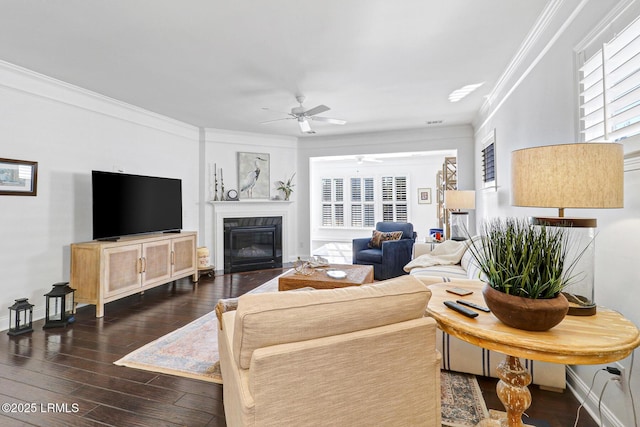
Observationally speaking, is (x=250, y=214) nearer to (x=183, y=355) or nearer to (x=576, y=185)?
(x=183, y=355)

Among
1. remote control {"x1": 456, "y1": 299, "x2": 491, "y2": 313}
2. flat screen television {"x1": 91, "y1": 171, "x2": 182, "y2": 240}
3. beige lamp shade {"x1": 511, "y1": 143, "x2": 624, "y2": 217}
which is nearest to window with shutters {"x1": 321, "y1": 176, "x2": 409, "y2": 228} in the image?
flat screen television {"x1": 91, "y1": 171, "x2": 182, "y2": 240}

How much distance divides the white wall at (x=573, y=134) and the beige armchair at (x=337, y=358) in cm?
105

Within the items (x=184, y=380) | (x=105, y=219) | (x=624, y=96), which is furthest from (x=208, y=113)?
(x=624, y=96)

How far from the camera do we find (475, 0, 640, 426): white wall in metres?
1.45

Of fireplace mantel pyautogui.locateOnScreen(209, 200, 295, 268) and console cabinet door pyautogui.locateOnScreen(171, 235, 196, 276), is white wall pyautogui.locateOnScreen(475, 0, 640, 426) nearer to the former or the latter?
fireplace mantel pyautogui.locateOnScreen(209, 200, 295, 268)

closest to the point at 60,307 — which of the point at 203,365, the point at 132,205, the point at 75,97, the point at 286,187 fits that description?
the point at 132,205

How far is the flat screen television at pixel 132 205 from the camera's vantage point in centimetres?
354

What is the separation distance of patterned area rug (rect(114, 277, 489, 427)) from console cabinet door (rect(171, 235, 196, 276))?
5.17 ft

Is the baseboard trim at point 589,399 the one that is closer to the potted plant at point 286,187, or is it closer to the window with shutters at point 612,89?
the window with shutters at point 612,89

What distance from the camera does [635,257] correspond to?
4.62ft

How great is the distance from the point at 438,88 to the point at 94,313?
5.05 meters

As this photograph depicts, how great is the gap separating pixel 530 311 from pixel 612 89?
1.35 metres

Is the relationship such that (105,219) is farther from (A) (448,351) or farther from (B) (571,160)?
(B) (571,160)

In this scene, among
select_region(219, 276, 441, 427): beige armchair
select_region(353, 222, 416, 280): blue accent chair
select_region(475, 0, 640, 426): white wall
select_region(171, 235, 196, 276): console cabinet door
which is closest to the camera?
select_region(219, 276, 441, 427): beige armchair
